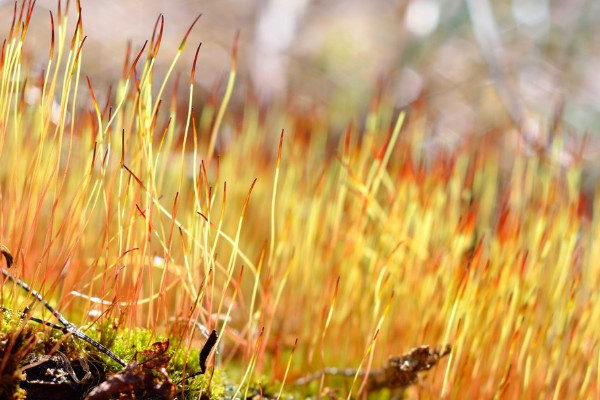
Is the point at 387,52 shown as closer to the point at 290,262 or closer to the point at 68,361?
the point at 290,262

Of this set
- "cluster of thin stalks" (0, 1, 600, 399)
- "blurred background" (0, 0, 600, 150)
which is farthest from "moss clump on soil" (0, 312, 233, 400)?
"blurred background" (0, 0, 600, 150)

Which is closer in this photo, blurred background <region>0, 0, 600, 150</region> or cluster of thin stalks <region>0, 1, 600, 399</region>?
cluster of thin stalks <region>0, 1, 600, 399</region>

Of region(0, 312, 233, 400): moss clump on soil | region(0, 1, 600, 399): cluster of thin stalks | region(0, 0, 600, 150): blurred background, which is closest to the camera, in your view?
region(0, 312, 233, 400): moss clump on soil

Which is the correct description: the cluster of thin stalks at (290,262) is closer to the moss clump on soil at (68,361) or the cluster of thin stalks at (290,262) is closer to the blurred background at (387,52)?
the moss clump on soil at (68,361)

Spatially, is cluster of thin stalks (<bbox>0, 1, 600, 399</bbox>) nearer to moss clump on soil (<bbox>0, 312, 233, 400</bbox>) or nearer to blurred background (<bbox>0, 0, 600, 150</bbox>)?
moss clump on soil (<bbox>0, 312, 233, 400</bbox>)

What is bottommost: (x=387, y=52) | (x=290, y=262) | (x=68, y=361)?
(x=68, y=361)

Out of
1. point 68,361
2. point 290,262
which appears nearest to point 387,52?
point 290,262

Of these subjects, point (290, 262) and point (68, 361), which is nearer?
point (68, 361)
